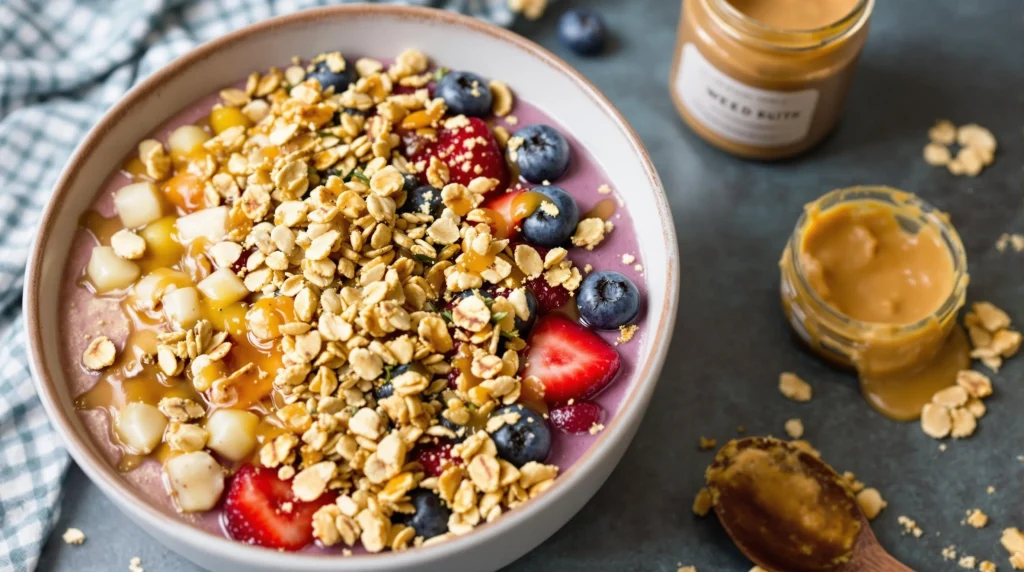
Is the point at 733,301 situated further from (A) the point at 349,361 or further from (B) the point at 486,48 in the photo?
(A) the point at 349,361

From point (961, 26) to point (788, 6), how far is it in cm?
55

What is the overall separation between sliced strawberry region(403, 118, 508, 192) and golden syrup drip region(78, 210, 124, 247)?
499 millimetres

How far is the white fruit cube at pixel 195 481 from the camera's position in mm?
1488

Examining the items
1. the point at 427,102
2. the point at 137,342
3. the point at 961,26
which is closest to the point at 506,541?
the point at 137,342

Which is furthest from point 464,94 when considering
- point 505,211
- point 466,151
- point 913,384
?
point 913,384

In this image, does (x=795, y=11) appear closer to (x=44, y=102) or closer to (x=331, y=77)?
(x=331, y=77)

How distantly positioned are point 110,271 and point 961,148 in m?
1.66

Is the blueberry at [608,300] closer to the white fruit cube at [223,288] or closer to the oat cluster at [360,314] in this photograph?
the oat cluster at [360,314]

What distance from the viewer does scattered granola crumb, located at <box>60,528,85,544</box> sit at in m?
1.76

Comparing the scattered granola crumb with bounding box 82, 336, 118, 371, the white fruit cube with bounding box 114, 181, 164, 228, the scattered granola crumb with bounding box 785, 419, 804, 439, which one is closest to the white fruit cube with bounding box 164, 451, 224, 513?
the scattered granola crumb with bounding box 82, 336, 118, 371

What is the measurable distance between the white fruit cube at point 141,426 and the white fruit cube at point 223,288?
0.19 meters

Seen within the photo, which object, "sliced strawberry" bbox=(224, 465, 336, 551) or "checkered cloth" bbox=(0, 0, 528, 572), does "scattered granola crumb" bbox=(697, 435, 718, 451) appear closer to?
"sliced strawberry" bbox=(224, 465, 336, 551)

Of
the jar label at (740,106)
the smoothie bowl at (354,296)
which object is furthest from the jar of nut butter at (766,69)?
the smoothie bowl at (354,296)

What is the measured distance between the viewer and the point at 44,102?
2105 millimetres
